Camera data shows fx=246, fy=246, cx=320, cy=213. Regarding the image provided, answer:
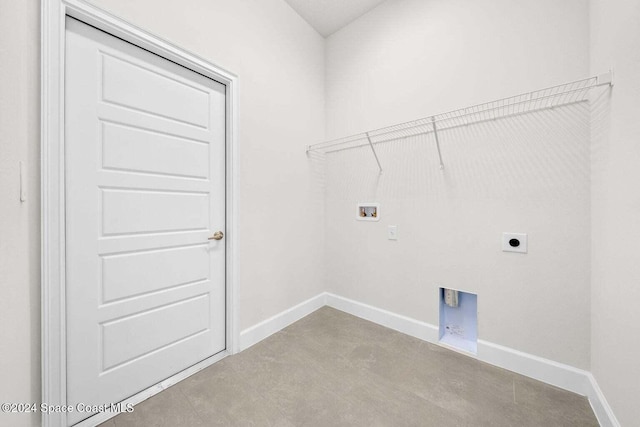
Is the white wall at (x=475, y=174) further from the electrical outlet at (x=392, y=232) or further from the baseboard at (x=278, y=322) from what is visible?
the baseboard at (x=278, y=322)

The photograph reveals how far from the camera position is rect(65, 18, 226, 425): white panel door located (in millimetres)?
1268

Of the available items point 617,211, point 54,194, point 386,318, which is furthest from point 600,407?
point 54,194

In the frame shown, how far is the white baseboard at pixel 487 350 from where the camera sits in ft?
4.57

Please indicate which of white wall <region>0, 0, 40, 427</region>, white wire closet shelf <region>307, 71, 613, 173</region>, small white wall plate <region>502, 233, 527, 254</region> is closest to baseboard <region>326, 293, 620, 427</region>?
small white wall plate <region>502, 233, 527, 254</region>

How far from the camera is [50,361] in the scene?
1.13m

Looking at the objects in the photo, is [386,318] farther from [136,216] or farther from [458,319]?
[136,216]

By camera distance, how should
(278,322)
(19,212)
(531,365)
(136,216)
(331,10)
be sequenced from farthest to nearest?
(331,10) < (278,322) < (531,365) < (136,216) < (19,212)

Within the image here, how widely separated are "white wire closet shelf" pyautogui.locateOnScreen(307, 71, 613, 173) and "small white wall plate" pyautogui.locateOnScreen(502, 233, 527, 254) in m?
0.69

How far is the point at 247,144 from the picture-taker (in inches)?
78.6

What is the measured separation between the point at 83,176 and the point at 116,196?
0.17 meters

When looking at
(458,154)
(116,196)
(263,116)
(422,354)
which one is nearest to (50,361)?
(116,196)

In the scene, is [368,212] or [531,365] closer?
[531,365]

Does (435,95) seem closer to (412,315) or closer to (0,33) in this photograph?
(412,315)

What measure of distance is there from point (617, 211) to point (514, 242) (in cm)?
56
